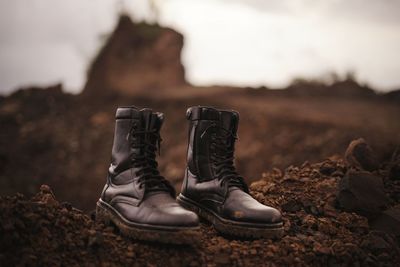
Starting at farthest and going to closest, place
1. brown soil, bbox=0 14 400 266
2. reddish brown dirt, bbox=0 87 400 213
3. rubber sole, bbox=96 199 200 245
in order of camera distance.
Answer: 1. reddish brown dirt, bbox=0 87 400 213
2. brown soil, bbox=0 14 400 266
3. rubber sole, bbox=96 199 200 245

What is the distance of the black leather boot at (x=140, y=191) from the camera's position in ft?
7.37

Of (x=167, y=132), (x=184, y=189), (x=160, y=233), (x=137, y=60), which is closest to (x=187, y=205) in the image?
(x=184, y=189)

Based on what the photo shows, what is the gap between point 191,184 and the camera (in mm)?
2779

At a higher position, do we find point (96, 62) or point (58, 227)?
point (96, 62)

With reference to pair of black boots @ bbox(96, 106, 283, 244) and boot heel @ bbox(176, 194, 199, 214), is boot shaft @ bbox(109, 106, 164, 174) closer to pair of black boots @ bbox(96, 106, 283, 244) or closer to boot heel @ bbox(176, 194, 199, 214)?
pair of black boots @ bbox(96, 106, 283, 244)

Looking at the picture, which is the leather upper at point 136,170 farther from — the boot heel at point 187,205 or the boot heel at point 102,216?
the boot heel at point 187,205

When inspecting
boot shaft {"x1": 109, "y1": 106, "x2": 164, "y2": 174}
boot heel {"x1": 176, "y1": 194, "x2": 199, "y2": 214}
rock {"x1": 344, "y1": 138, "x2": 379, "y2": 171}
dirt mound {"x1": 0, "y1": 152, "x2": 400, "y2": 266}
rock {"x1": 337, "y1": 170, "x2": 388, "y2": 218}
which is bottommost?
dirt mound {"x1": 0, "y1": 152, "x2": 400, "y2": 266}

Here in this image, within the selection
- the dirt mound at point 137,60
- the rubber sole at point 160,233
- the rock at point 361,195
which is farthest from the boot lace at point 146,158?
the dirt mound at point 137,60

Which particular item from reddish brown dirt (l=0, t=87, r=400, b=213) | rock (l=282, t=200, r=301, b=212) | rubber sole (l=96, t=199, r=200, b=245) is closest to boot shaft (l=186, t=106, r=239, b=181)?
rubber sole (l=96, t=199, r=200, b=245)

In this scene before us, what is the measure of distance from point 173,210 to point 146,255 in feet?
0.90

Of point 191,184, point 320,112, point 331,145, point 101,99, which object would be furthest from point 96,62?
point 191,184

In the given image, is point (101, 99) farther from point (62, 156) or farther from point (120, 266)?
point (120, 266)

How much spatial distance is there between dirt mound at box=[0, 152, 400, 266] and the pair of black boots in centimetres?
10

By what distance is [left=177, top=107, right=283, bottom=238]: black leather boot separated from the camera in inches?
99.8
